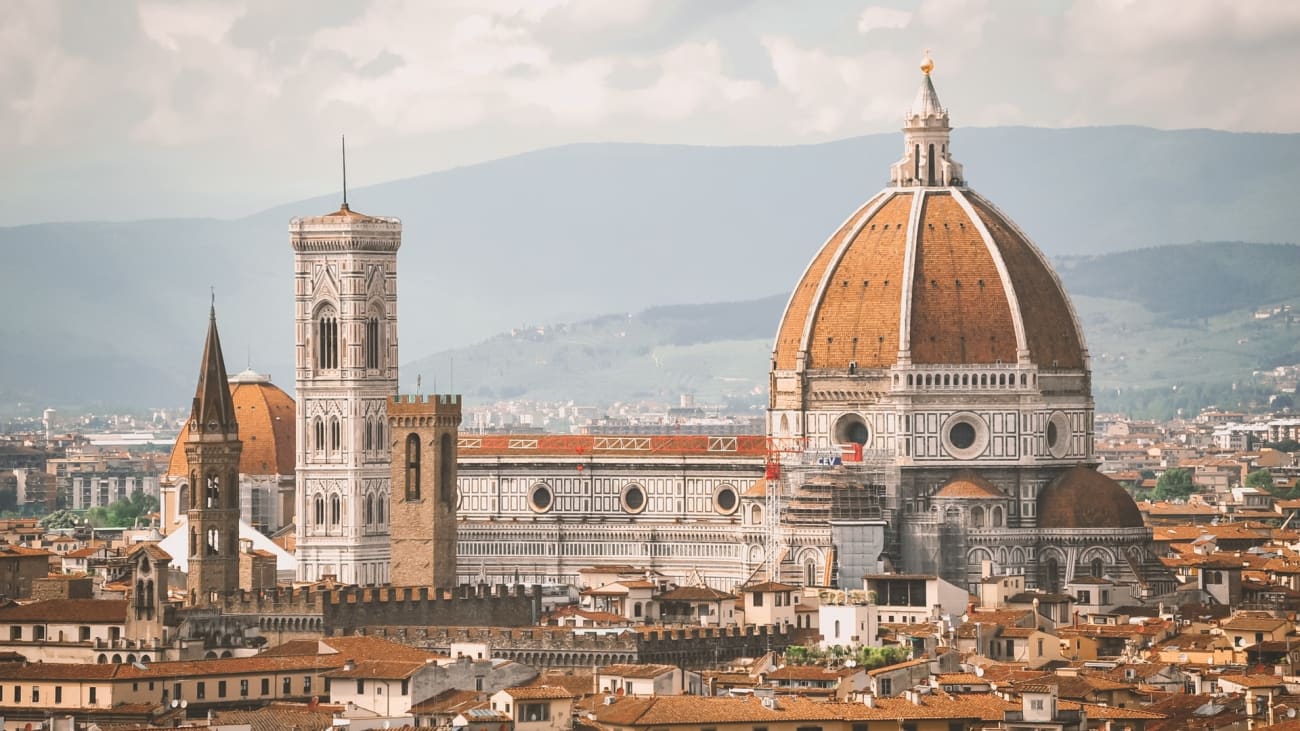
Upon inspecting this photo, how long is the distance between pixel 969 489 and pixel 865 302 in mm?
7853

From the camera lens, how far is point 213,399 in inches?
4245

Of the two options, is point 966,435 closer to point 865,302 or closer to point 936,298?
point 936,298

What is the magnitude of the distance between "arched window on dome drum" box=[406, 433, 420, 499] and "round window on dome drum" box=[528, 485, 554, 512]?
3150 centimetres

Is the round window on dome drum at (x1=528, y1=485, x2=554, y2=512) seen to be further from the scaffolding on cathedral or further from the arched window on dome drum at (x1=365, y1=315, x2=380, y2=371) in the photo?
the scaffolding on cathedral

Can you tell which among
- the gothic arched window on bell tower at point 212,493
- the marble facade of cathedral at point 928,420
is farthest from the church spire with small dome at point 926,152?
the gothic arched window on bell tower at point 212,493

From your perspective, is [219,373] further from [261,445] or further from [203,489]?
[261,445]

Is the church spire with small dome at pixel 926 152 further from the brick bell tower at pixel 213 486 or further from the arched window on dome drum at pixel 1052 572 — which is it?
the brick bell tower at pixel 213 486

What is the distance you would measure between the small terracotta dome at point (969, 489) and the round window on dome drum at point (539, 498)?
20.8 meters

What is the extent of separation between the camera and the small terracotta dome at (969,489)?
127m

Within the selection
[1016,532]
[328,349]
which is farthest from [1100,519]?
[328,349]

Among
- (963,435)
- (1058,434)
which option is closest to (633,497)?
(963,435)

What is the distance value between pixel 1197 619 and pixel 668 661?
2243cm

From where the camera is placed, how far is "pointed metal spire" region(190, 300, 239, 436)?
107 meters

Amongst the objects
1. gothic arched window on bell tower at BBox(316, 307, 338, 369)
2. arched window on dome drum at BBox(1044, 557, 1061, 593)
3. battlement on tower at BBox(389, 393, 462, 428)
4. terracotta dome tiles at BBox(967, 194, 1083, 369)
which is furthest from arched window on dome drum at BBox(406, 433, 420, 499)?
terracotta dome tiles at BBox(967, 194, 1083, 369)
